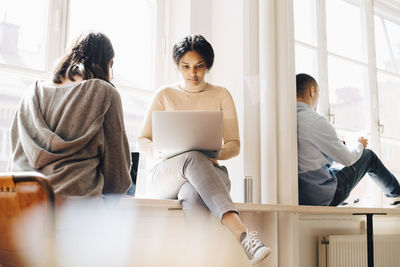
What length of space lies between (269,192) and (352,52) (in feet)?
5.79

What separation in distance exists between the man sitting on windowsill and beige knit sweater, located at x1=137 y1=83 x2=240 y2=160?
618 mm

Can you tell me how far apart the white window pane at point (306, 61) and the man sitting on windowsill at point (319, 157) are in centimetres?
45

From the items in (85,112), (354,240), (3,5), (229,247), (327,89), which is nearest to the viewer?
(85,112)

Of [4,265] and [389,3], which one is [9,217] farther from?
[389,3]

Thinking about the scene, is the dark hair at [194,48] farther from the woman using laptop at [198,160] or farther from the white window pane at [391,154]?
the white window pane at [391,154]

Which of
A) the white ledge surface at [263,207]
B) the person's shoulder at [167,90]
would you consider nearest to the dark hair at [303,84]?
the white ledge surface at [263,207]

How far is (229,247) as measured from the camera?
2420 mm

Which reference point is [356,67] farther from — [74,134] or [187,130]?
[74,134]

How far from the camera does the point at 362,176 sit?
2.90 m

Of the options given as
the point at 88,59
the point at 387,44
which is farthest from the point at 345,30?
the point at 88,59

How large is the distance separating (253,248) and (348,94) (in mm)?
2293

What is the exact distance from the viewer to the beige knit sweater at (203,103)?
2.22 metres

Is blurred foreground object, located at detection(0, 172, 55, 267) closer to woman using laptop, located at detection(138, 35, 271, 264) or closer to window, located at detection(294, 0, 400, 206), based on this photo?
woman using laptop, located at detection(138, 35, 271, 264)

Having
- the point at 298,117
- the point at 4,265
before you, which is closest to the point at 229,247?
the point at 298,117
